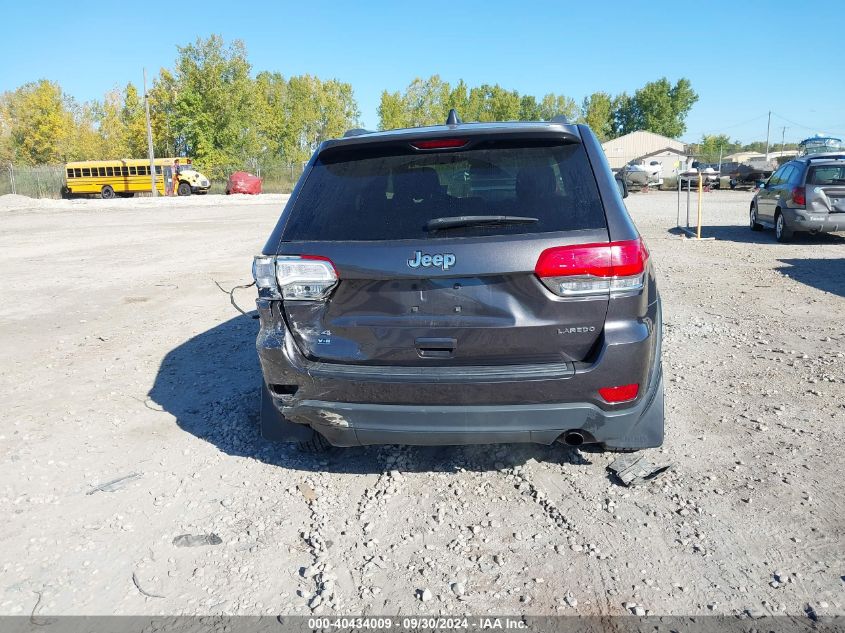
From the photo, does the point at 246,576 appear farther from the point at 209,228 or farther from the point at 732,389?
the point at 209,228

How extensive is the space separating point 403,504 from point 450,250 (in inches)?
54.7

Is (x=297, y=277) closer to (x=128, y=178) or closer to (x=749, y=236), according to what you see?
(x=749, y=236)

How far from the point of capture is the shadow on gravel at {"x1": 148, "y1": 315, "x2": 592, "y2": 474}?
3.98 metres

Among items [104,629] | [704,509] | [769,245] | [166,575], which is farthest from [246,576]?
[769,245]

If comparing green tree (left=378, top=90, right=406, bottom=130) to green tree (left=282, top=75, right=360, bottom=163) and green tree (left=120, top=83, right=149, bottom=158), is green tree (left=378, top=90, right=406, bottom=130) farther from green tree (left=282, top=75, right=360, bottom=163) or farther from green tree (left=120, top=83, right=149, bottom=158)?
green tree (left=120, top=83, right=149, bottom=158)

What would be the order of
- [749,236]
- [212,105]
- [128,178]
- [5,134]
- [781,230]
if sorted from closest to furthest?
[781,230], [749,236], [128,178], [212,105], [5,134]

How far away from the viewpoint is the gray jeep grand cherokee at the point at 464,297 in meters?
2.98

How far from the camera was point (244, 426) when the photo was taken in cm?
459

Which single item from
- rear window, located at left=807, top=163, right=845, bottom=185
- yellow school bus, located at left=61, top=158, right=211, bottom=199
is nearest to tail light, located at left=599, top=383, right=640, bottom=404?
rear window, located at left=807, top=163, right=845, bottom=185

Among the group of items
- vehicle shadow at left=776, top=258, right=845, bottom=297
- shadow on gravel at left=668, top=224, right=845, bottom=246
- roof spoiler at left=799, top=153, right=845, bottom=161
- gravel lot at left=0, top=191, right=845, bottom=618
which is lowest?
gravel lot at left=0, top=191, right=845, bottom=618

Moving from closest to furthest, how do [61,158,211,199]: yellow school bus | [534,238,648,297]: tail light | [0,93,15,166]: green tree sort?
1. [534,238,648,297]: tail light
2. [61,158,211,199]: yellow school bus
3. [0,93,15,166]: green tree

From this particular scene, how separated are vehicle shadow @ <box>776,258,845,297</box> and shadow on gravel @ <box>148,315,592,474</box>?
21.6ft

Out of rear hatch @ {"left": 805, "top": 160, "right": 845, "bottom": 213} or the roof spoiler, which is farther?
the roof spoiler

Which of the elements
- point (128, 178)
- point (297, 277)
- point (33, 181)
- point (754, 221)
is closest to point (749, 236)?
point (754, 221)
